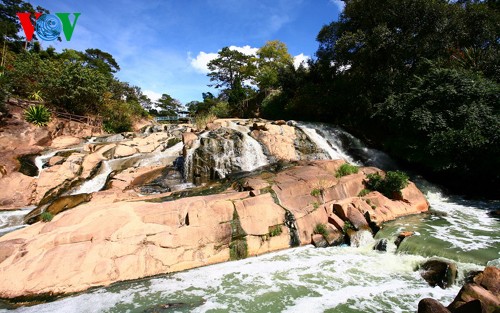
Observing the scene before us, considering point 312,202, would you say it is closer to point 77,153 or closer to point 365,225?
point 365,225

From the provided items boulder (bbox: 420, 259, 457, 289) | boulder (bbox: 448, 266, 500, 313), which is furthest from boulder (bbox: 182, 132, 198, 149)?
boulder (bbox: 448, 266, 500, 313)

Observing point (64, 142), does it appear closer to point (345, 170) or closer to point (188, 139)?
point (188, 139)

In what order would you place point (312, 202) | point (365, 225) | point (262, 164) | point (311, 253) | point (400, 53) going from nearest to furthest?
point (311, 253), point (365, 225), point (312, 202), point (262, 164), point (400, 53)

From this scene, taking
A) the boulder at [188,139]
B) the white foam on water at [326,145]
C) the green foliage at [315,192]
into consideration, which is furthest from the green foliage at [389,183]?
the boulder at [188,139]

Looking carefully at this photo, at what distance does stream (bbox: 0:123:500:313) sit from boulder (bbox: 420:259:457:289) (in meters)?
0.12

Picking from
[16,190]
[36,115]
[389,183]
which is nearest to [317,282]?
[389,183]

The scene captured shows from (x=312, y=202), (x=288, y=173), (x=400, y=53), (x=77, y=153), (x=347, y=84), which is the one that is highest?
(x=400, y=53)

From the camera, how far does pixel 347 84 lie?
66.3 ft

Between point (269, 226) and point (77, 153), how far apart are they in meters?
13.7

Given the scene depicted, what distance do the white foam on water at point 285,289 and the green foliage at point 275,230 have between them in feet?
2.76

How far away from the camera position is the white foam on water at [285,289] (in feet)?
18.0

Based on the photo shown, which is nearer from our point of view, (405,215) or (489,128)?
(405,215)

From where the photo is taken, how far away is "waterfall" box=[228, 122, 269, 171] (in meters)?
14.4

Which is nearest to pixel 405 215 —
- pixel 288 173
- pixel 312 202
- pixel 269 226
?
pixel 312 202
